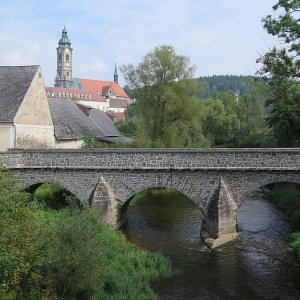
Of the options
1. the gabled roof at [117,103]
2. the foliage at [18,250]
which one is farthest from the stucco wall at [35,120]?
the gabled roof at [117,103]

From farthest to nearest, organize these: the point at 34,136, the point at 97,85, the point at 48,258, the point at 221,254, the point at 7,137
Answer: the point at 97,85 → the point at 34,136 → the point at 7,137 → the point at 221,254 → the point at 48,258

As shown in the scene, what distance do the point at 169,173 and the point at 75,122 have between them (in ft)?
63.2

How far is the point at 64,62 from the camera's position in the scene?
133 meters

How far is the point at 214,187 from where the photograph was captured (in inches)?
895

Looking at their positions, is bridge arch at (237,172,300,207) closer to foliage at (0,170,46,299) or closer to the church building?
foliage at (0,170,46,299)

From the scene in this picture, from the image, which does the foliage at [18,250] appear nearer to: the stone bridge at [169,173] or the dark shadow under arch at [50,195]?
the stone bridge at [169,173]

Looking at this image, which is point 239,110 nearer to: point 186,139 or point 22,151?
point 186,139

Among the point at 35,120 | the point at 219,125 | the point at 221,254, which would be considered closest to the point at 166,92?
the point at 35,120

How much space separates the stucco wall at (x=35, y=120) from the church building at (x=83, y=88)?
3442 inches

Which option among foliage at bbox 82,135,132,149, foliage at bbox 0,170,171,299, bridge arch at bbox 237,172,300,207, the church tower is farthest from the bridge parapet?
the church tower

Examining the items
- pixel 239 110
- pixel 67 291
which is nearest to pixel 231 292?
pixel 67 291

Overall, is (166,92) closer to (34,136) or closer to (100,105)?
(34,136)

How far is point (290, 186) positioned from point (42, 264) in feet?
78.3

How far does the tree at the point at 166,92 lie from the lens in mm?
38500
